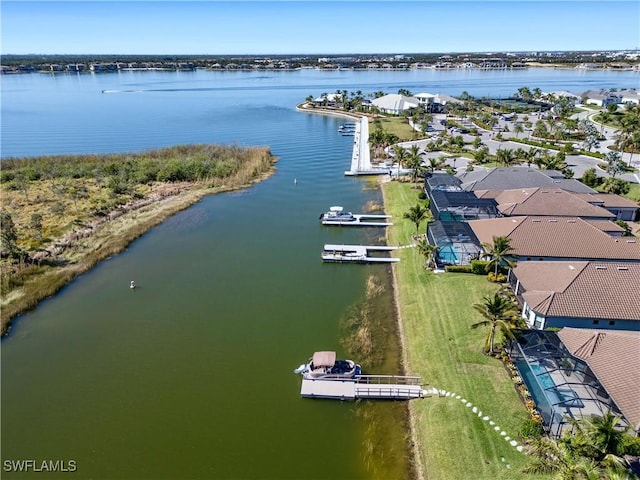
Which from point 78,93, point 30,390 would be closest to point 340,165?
point 30,390

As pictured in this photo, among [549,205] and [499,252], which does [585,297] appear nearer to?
[499,252]

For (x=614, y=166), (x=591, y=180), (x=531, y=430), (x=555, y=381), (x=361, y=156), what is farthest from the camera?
(x=361, y=156)

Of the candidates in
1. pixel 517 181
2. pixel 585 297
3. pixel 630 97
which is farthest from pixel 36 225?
pixel 630 97

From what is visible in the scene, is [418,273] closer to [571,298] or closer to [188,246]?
[571,298]

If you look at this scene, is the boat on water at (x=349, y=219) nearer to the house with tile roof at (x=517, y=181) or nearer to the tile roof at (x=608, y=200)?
the house with tile roof at (x=517, y=181)

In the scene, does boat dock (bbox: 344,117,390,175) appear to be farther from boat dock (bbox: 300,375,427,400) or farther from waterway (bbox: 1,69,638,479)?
boat dock (bbox: 300,375,427,400)

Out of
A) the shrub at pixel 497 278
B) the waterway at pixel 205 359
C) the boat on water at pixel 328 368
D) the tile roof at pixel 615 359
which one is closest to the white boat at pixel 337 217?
the waterway at pixel 205 359
